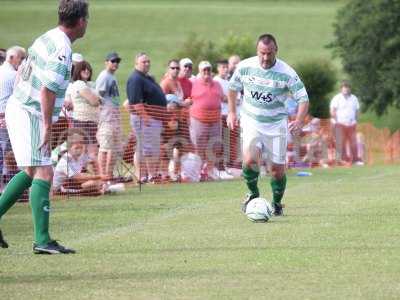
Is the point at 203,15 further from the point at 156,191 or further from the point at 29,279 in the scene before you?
the point at 29,279

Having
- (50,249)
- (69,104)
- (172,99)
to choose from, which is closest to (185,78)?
(172,99)

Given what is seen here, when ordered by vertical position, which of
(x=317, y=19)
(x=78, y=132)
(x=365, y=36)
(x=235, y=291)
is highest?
(x=317, y=19)

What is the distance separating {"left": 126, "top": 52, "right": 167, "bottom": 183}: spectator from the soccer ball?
5.89 m

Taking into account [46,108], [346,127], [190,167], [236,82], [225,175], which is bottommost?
[225,175]

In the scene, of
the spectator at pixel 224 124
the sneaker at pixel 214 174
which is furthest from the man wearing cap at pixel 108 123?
the spectator at pixel 224 124

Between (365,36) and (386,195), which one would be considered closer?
(386,195)

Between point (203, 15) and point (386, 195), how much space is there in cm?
6565

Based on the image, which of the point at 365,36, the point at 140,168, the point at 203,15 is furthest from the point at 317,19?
the point at 140,168

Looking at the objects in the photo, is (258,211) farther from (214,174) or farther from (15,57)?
(214,174)

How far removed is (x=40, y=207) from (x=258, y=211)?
3434 millimetres

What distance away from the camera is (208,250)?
1071 centimetres

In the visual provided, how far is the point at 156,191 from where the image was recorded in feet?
58.3

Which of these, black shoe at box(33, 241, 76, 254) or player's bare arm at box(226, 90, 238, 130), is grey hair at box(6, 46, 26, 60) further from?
black shoe at box(33, 241, 76, 254)

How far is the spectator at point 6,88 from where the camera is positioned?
51.3 feet
